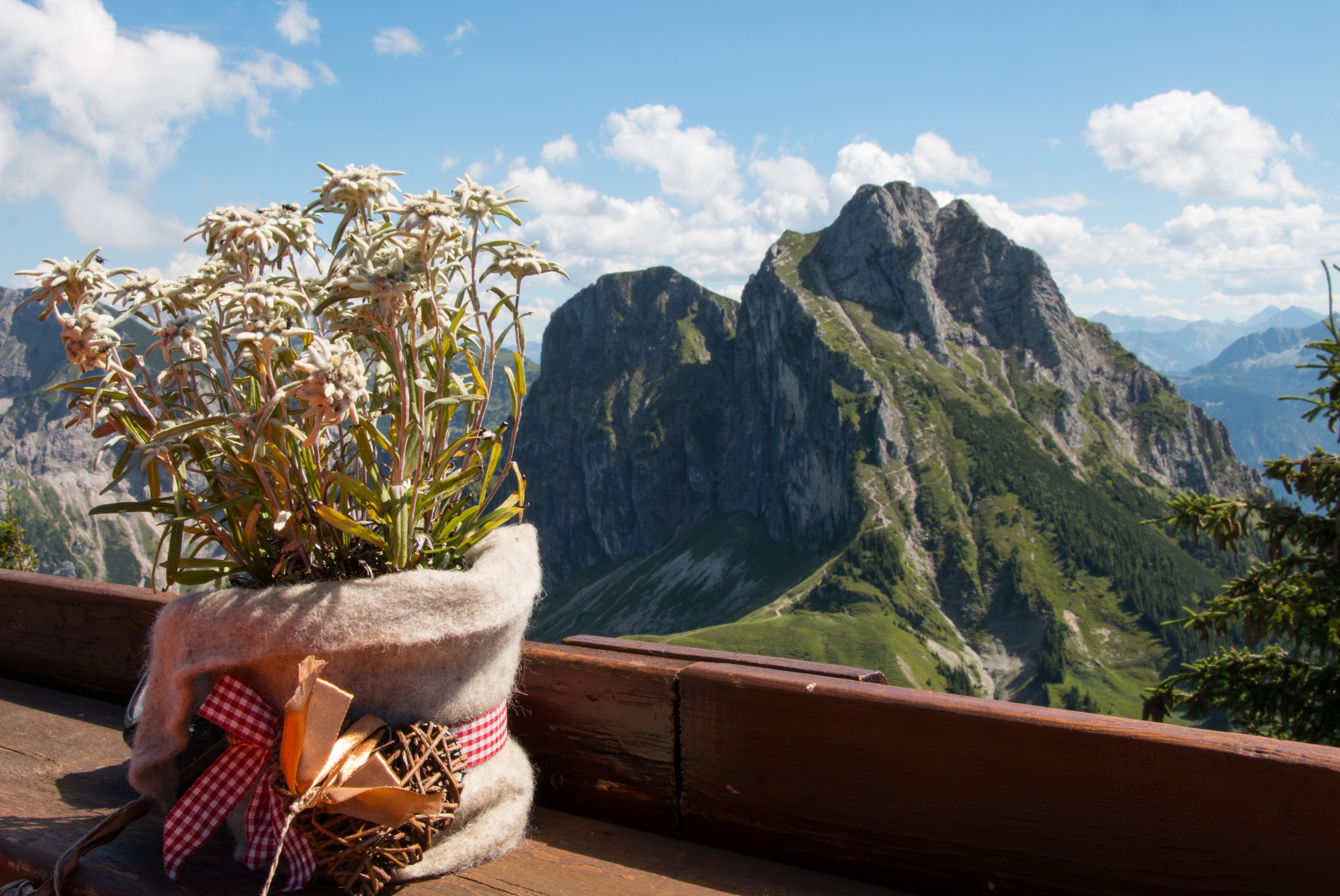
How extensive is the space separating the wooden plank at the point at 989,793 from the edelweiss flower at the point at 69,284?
1614mm

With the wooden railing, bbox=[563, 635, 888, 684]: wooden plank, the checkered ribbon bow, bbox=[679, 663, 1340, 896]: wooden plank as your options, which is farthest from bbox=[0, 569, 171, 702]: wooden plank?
bbox=[679, 663, 1340, 896]: wooden plank

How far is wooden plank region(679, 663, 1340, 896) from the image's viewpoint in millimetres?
1654

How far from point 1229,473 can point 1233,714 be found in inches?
6817

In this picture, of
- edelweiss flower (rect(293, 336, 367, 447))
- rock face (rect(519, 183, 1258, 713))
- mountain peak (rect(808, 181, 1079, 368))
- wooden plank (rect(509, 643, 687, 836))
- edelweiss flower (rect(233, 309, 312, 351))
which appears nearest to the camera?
edelweiss flower (rect(293, 336, 367, 447))

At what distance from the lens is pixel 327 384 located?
1500mm

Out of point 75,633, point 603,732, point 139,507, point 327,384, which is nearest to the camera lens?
point 327,384

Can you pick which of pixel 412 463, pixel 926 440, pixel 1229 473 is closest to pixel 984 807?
pixel 412 463

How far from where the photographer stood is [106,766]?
2.78m

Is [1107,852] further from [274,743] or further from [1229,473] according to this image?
[1229,473]

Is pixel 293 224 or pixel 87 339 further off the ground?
pixel 293 224

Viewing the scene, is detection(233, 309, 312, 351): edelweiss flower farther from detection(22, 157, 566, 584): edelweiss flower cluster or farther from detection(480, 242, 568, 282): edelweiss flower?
detection(480, 242, 568, 282): edelweiss flower

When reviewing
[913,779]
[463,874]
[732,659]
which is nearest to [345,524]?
[463,874]

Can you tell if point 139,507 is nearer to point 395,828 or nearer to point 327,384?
point 327,384

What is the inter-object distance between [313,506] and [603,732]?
1.05 m
